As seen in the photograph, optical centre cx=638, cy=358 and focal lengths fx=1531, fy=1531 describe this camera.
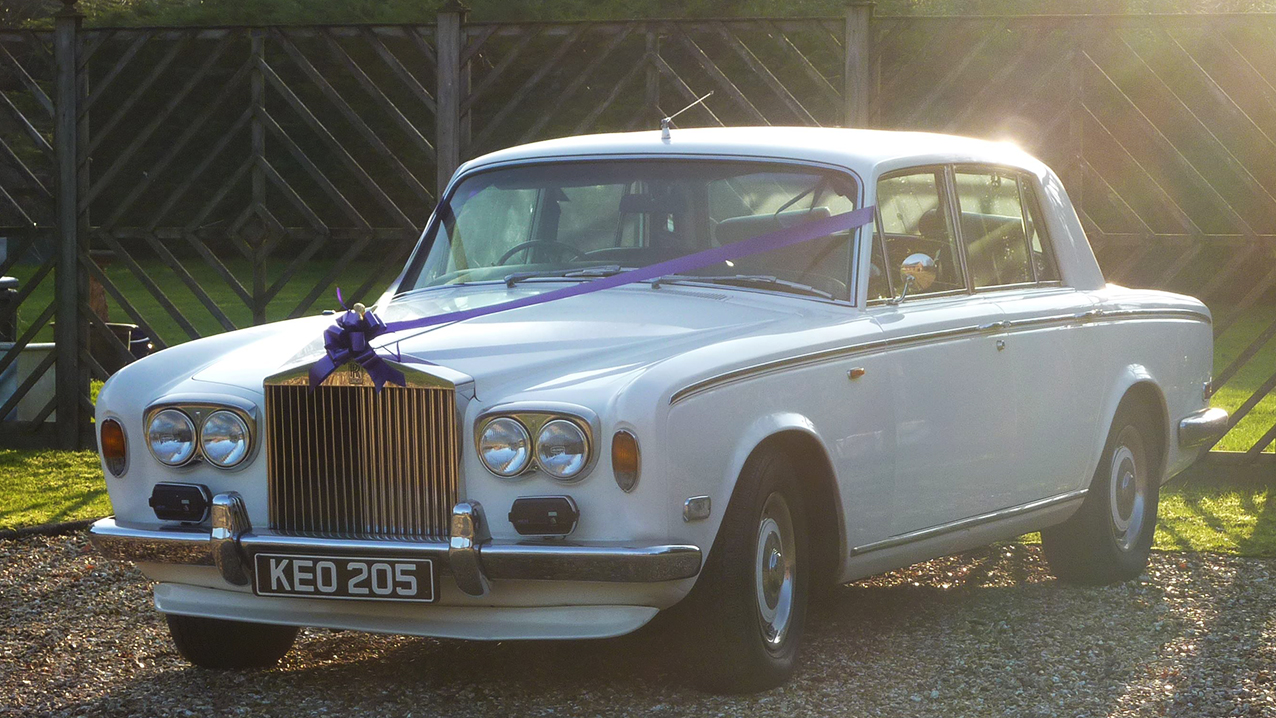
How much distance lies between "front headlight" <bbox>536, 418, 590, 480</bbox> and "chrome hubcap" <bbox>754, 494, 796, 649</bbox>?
2.11ft

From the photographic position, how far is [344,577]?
13.4ft

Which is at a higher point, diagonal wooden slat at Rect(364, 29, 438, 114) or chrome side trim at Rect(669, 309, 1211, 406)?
diagonal wooden slat at Rect(364, 29, 438, 114)

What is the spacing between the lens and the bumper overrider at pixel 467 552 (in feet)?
12.7

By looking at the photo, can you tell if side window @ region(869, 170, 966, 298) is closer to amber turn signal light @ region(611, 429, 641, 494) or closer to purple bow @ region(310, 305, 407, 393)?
amber turn signal light @ region(611, 429, 641, 494)

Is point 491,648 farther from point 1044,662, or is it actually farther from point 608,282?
point 1044,662

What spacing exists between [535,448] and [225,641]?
1.44 m

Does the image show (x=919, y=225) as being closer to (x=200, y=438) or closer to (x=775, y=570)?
(x=775, y=570)

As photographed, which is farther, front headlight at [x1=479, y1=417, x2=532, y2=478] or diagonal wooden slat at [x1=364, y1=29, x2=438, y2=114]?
diagonal wooden slat at [x1=364, y1=29, x2=438, y2=114]

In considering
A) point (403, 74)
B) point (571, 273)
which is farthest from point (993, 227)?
point (403, 74)

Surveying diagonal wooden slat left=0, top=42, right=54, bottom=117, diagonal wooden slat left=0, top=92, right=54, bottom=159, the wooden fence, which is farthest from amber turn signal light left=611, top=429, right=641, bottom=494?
diagonal wooden slat left=0, top=92, right=54, bottom=159

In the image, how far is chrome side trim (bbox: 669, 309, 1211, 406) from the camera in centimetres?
408

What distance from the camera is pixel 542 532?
3.91 meters

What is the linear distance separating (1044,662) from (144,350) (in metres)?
8.27

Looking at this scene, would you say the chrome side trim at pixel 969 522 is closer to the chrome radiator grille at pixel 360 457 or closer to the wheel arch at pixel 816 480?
the wheel arch at pixel 816 480
